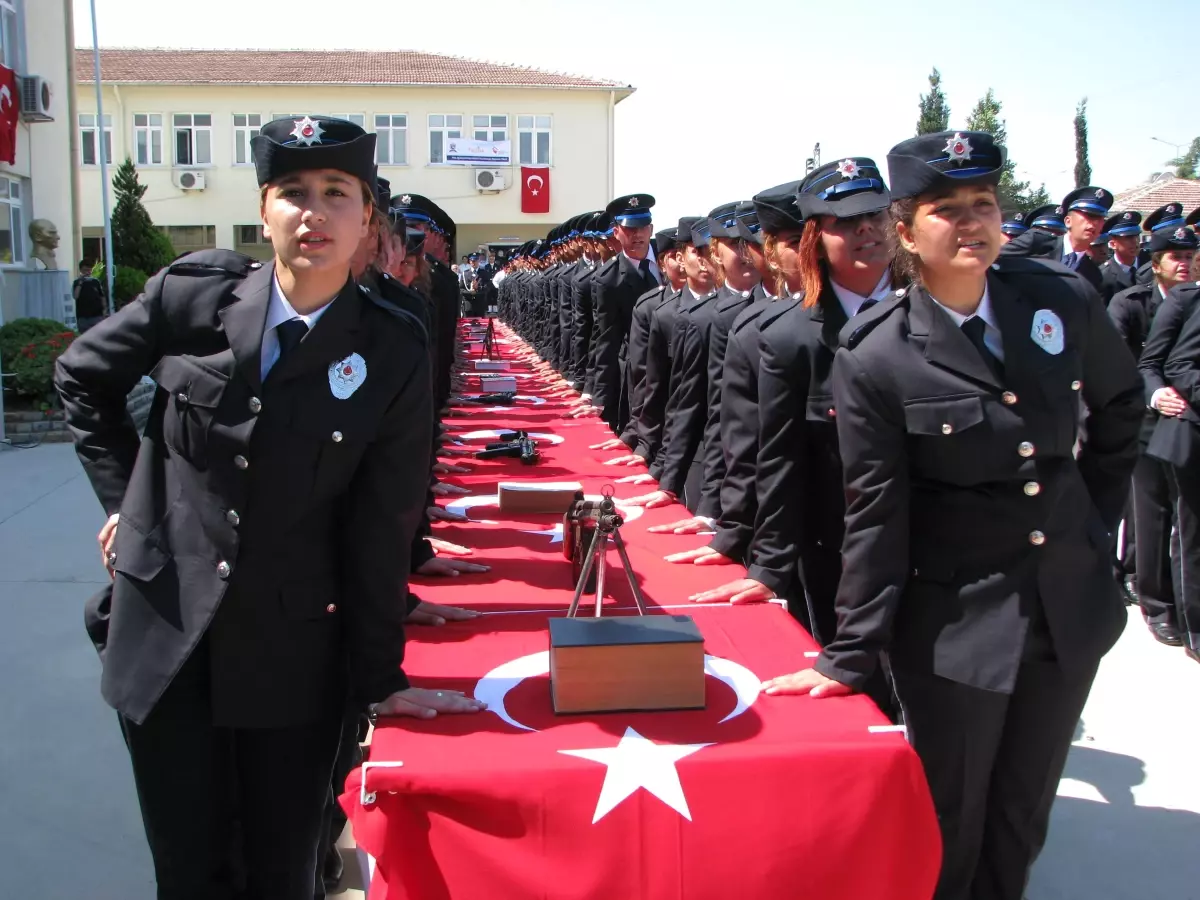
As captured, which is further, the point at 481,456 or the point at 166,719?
the point at 481,456

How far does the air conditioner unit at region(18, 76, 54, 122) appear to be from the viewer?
14445mm

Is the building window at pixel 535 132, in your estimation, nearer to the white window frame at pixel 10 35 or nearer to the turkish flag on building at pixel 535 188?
the turkish flag on building at pixel 535 188

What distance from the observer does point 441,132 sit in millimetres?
34438

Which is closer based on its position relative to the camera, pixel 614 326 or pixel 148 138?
pixel 614 326

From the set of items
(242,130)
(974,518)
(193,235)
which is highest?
(242,130)

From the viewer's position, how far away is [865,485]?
7.02ft

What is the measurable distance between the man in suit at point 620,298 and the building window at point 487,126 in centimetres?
2848

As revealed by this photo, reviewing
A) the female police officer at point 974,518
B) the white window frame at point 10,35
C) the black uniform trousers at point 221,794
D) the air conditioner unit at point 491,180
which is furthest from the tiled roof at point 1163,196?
the black uniform trousers at point 221,794

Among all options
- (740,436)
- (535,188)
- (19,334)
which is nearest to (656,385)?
(740,436)

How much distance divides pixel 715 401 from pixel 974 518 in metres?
1.99

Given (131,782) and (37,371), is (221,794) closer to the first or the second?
(131,782)

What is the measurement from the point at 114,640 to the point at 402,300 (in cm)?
133

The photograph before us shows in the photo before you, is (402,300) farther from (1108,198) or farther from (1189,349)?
(1108,198)

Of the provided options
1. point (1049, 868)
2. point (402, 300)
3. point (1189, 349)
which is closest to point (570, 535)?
point (402, 300)
